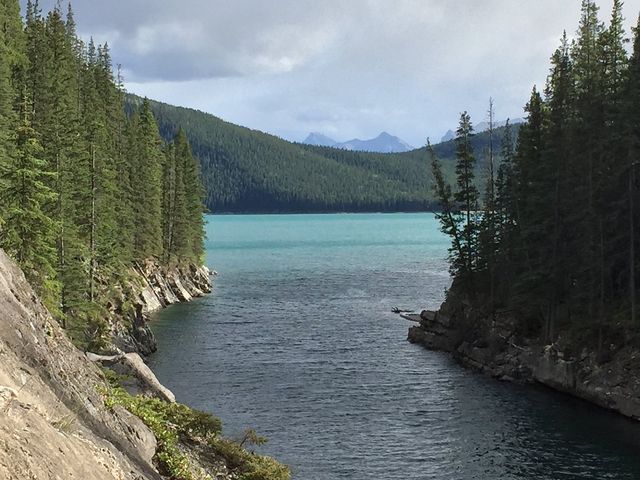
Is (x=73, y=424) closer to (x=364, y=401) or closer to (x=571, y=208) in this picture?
(x=364, y=401)

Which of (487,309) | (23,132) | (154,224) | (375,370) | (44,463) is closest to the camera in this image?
(44,463)

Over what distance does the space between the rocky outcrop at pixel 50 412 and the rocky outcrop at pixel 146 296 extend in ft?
103

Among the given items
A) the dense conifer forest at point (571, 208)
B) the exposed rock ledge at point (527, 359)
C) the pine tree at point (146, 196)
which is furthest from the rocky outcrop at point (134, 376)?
the pine tree at point (146, 196)

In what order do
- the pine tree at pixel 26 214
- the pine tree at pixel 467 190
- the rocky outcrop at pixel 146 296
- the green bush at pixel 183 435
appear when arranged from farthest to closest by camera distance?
1. the pine tree at pixel 467 190
2. the rocky outcrop at pixel 146 296
3. the pine tree at pixel 26 214
4. the green bush at pixel 183 435

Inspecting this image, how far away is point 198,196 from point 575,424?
7583 cm

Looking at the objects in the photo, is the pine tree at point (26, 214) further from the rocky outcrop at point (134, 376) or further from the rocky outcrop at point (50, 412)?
the rocky outcrop at point (50, 412)

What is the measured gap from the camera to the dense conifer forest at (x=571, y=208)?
127 ft

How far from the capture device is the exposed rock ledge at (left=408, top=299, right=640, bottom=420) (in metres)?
34.8

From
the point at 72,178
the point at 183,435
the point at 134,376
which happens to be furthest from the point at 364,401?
the point at 72,178

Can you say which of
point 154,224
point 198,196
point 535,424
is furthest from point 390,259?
point 535,424

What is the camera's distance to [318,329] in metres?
57.4

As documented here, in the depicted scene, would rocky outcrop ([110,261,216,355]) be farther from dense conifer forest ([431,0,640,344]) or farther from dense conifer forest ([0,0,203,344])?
dense conifer forest ([431,0,640,344])

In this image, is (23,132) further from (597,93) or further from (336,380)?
(597,93)

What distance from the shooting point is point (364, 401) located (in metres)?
36.8
